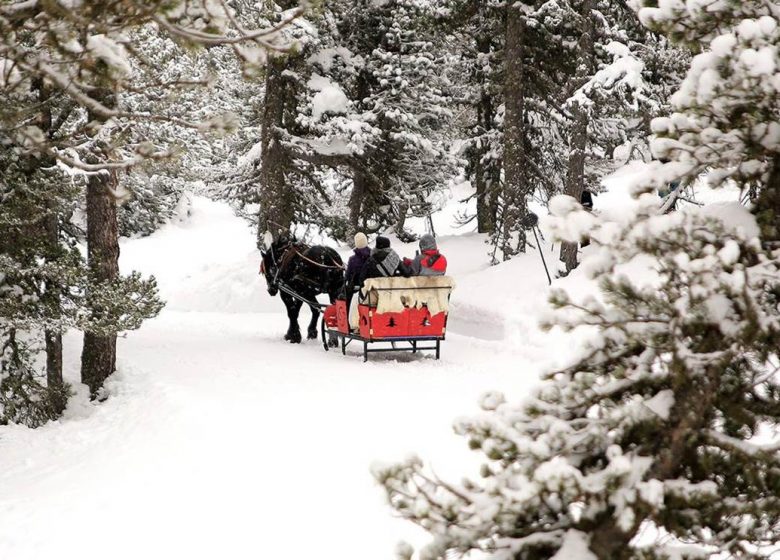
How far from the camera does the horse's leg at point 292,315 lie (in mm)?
16000

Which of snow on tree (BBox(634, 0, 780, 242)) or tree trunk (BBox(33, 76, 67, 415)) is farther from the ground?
snow on tree (BBox(634, 0, 780, 242))

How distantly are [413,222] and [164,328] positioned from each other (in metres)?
29.3

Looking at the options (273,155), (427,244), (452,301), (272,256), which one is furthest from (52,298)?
(273,155)

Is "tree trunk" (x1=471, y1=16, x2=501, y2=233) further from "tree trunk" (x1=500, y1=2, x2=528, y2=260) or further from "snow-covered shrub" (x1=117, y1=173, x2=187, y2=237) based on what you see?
"snow-covered shrub" (x1=117, y1=173, x2=187, y2=237)

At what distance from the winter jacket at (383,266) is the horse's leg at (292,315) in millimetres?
2287

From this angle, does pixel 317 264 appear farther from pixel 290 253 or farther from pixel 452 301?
pixel 452 301

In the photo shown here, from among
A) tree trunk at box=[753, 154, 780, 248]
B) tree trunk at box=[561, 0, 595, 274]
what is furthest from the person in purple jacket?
tree trunk at box=[753, 154, 780, 248]

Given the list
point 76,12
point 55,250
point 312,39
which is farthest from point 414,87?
point 76,12

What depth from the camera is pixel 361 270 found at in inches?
558

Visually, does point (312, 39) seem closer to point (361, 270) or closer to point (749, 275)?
point (361, 270)

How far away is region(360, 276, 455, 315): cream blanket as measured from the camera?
1334cm

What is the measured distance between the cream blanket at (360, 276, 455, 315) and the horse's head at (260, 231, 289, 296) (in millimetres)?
3309

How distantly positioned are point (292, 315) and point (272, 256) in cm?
131

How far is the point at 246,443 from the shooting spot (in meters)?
9.00
